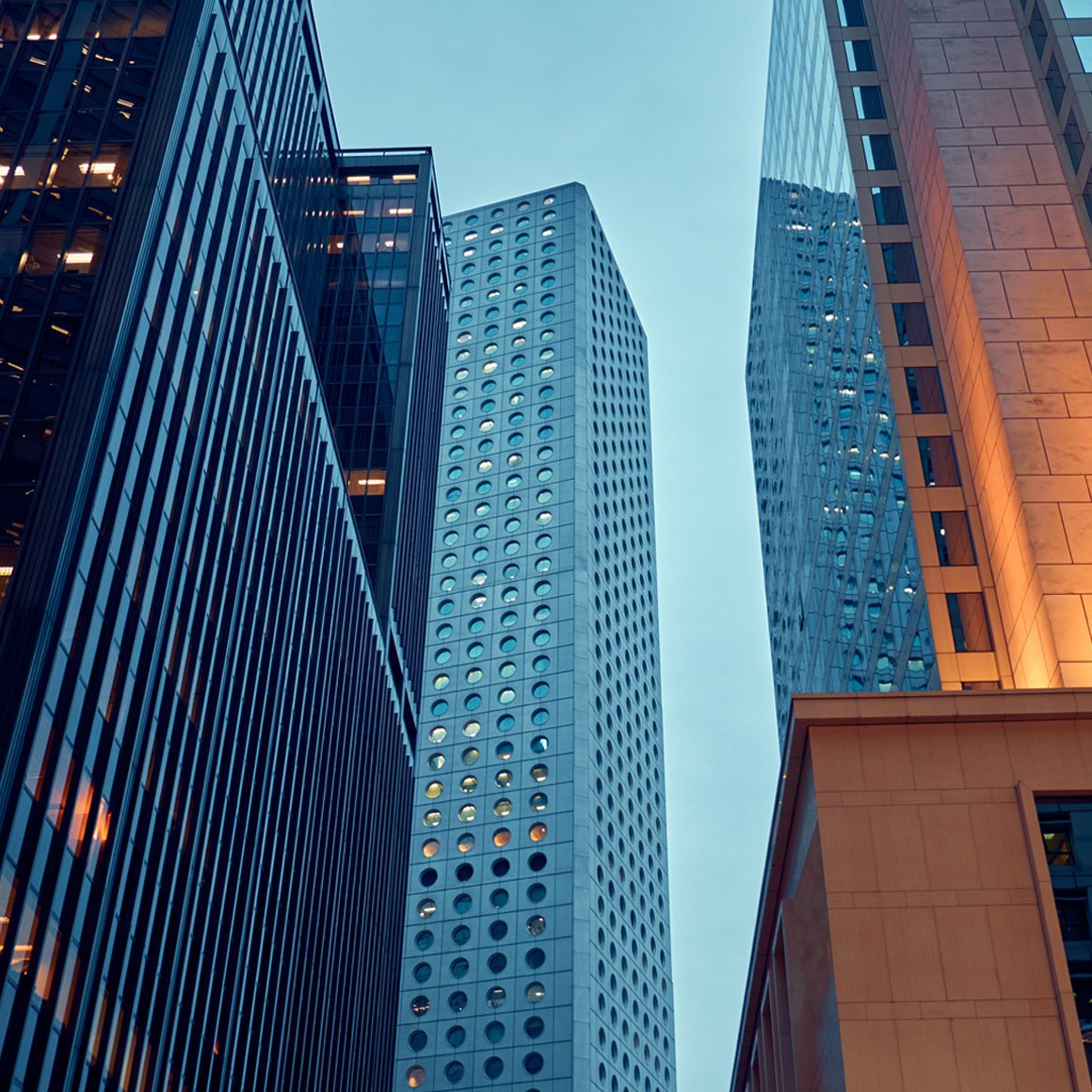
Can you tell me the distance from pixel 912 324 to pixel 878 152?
800cm

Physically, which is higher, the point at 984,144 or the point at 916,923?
the point at 984,144

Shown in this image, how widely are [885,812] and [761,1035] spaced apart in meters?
18.7

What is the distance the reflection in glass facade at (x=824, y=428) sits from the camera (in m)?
47.0

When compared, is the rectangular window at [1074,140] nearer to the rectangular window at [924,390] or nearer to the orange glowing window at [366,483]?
the rectangular window at [924,390]

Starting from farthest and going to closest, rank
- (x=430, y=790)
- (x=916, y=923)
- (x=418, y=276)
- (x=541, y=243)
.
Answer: (x=541, y=243) → (x=430, y=790) → (x=418, y=276) → (x=916, y=923)

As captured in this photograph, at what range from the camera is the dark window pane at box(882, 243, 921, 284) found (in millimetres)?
48812

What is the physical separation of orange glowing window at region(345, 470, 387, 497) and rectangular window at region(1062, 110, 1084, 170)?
4581 centimetres

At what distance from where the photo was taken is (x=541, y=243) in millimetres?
145375

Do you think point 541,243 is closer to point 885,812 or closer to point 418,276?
point 418,276

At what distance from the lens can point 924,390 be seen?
46125mm

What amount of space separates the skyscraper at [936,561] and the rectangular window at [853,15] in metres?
0.13

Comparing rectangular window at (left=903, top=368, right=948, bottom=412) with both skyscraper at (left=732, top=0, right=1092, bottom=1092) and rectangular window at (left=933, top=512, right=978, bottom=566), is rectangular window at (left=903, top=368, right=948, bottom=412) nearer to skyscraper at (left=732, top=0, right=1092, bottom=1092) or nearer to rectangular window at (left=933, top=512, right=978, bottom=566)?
skyscraper at (left=732, top=0, right=1092, bottom=1092)

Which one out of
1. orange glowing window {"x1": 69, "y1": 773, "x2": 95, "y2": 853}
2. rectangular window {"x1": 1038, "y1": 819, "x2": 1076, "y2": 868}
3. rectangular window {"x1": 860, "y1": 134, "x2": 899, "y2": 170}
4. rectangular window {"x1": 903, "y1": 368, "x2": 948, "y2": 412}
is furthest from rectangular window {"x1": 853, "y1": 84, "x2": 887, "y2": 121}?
orange glowing window {"x1": 69, "y1": 773, "x2": 95, "y2": 853}

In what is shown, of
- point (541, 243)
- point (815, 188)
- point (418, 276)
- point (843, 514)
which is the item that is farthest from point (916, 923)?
point (541, 243)
